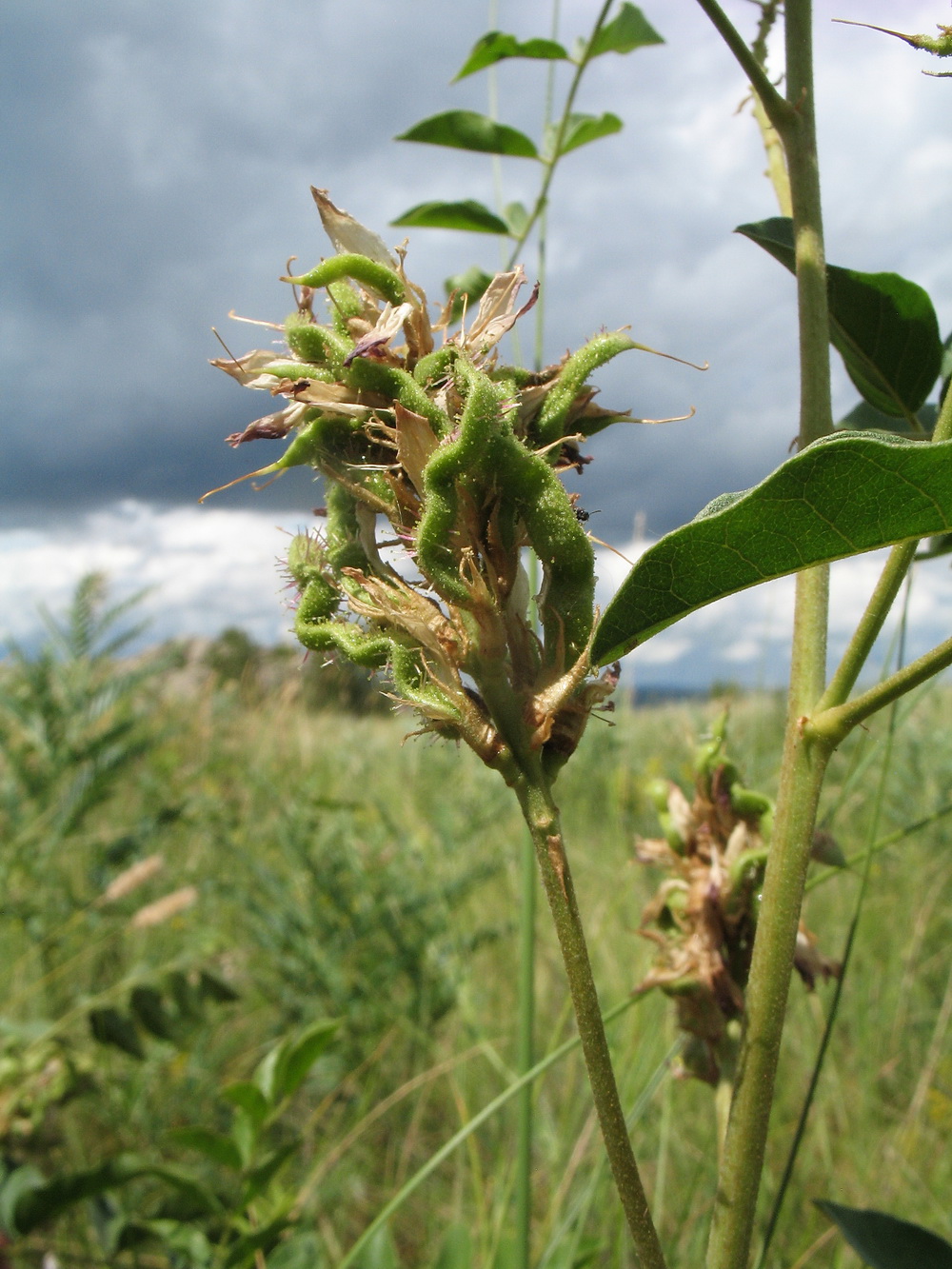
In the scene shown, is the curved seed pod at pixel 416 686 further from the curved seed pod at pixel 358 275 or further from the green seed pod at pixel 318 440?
the curved seed pod at pixel 358 275

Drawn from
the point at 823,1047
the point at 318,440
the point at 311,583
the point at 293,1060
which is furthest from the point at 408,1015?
the point at 318,440

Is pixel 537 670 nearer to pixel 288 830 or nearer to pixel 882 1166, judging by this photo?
pixel 882 1166

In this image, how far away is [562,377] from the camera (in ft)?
3.28

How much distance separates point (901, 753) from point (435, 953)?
3.45m

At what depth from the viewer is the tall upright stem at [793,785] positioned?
2.87 feet

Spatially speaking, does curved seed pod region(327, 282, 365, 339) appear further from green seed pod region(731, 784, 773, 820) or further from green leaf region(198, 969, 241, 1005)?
green leaf region(198, 969, 241, 1005)

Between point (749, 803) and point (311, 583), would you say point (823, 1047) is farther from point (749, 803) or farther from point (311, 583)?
point (311, 583)

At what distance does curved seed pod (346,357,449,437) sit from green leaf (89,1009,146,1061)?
177 centimetres

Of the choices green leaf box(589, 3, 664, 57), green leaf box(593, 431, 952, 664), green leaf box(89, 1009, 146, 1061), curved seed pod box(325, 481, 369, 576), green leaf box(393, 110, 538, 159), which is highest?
green leaf box(589, 3, 664, 57)

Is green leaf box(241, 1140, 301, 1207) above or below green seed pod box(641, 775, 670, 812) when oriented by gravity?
below

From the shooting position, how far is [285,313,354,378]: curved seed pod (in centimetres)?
98

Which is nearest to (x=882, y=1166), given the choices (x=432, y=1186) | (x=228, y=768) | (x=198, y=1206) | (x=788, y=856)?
(x=432, y=1186)

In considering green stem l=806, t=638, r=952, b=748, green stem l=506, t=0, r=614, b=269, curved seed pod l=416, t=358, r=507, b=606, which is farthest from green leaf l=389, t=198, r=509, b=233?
green stem l=806, t=638, r=952, b=748

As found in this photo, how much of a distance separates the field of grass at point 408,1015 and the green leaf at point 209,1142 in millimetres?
41
